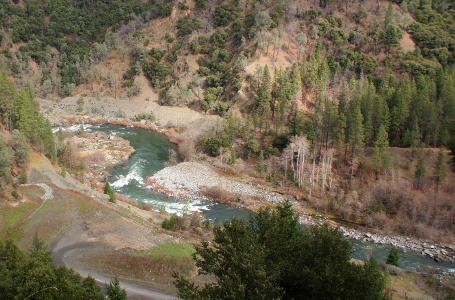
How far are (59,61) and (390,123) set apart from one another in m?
99.0

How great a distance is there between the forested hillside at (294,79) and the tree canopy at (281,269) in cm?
3121

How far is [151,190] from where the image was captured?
177 feet

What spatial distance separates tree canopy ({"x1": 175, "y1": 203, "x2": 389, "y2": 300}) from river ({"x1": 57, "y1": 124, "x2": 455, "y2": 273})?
374cm

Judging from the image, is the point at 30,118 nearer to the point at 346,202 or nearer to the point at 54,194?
the point at 54,194

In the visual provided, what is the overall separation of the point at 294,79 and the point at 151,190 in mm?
38812

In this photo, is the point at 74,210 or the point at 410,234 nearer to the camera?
the point at 74,210

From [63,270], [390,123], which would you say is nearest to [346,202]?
[390,123]

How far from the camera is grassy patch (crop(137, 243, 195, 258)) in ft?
99.1

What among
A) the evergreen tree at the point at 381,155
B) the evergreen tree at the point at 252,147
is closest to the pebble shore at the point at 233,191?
the evergreen tree at the point at 252,147

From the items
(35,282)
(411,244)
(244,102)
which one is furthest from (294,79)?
(35,282)

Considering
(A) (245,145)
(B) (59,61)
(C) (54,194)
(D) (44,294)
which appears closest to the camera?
(D) (44,294)

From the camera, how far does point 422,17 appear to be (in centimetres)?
9606

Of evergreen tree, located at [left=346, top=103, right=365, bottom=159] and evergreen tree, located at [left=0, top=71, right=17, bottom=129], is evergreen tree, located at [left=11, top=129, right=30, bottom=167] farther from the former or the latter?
evergreen tree, located at [left=346, top=103, right=365, bottom=159]

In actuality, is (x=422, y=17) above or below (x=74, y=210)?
above
